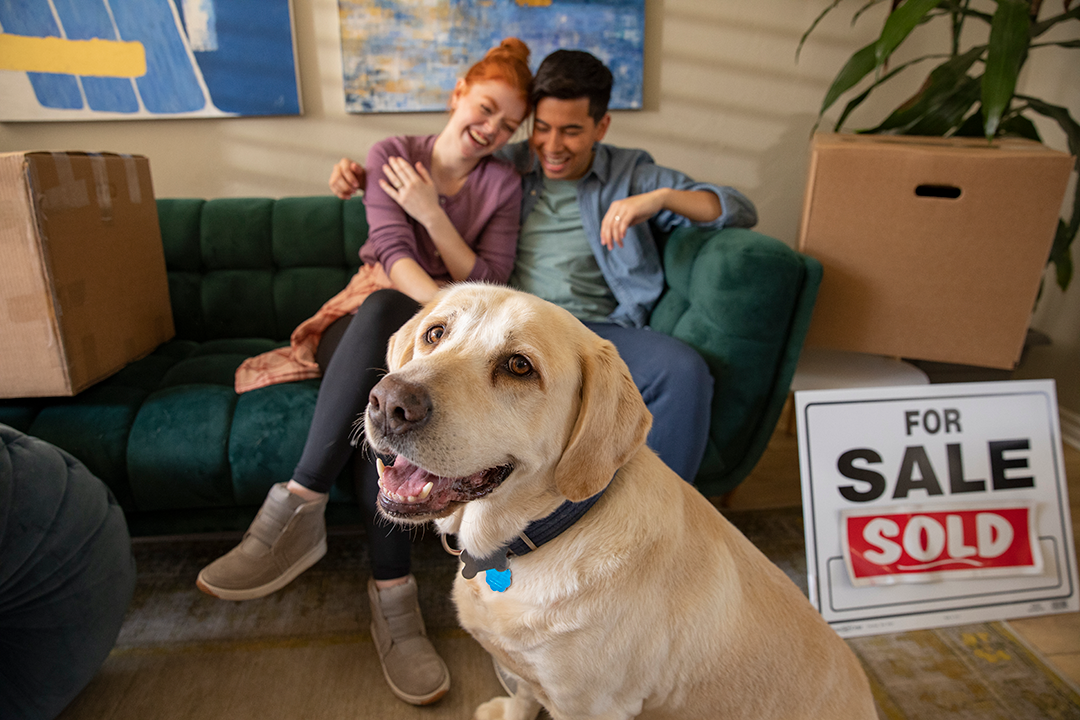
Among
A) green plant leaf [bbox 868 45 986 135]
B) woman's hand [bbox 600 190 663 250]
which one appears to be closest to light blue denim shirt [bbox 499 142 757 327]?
woman's hand [bbox 600 190 663 250]

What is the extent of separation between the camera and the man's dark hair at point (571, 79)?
1557 mm

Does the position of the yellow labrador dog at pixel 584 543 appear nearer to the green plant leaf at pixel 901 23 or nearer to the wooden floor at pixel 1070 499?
the wooden floor at pixel 1070 499

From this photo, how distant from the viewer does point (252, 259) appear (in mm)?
2119

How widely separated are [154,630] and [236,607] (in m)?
0.17

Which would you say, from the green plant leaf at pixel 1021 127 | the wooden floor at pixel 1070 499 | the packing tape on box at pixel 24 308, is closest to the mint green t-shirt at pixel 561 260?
the wooden floor at pixel 1070 499

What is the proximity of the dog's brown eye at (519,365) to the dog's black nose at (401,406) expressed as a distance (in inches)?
5.2

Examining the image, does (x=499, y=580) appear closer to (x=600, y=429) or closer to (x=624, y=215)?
(x=600, y=429)

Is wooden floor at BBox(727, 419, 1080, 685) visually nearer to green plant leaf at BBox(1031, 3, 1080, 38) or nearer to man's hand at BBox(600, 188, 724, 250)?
man's hand at BBox(600, 188, 724, 250)

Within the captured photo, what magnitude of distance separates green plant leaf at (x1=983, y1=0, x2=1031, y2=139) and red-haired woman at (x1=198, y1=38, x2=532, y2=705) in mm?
1324

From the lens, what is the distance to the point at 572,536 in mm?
842

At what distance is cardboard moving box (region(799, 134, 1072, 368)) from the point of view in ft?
4.95

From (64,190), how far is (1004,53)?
8.30 ft

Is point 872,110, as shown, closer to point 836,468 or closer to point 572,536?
point 836,468

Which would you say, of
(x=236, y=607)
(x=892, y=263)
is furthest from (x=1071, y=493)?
(x=236, y=607)
